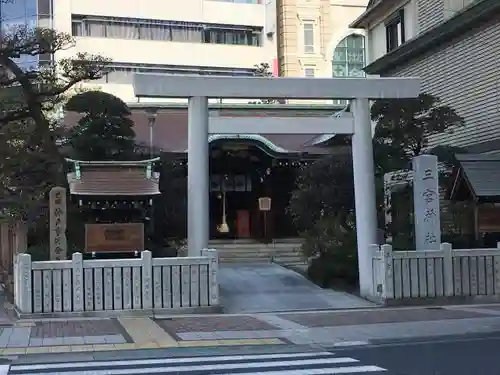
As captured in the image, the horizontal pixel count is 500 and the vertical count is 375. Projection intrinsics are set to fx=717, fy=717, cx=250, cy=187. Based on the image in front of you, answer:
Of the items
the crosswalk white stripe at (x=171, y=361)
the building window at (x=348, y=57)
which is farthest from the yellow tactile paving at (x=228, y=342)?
→ the building window at (x=348, y=57)

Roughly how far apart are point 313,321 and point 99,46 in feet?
130

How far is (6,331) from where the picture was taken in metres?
13.2

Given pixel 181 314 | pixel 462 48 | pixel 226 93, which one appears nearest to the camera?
pixel 181 314

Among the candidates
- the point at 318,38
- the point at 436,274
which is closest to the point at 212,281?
the point at 436,274

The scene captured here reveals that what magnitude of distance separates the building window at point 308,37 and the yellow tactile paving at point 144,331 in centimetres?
4501

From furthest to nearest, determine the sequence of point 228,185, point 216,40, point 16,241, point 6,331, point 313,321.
Answer: point 216,40 → point 228,185 → point 16,241 → point 313,321 → point 6,331

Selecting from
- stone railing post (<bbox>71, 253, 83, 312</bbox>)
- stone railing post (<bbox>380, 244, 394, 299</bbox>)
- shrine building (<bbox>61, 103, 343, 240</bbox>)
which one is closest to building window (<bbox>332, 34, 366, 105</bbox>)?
shrine building (<bbox>61, 103, 343, 240</bbox>)

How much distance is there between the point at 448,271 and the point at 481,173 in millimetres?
3608

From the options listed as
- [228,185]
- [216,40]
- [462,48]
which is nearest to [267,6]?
[216,40]

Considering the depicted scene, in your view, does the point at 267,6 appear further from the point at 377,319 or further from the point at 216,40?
the point at 377,319

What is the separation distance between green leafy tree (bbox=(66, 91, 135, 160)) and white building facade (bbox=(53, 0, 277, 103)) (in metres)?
27.0

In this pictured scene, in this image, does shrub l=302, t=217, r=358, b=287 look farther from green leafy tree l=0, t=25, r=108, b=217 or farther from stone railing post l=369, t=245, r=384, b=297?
green leafy tree l=0, t=25, r=108, b=217

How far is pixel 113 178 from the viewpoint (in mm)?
19594

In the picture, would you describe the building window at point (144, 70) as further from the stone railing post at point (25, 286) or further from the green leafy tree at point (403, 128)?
the stone railing post at point (25, 286)
